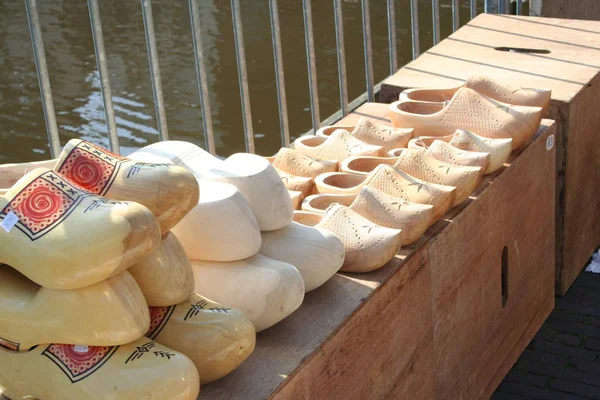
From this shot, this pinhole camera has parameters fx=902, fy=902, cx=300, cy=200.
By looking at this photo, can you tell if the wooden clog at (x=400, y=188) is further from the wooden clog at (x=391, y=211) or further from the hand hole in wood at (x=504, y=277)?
the hand hole in wood at (x=504, y=277)

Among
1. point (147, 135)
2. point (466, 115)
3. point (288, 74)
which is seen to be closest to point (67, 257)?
point (466, 115)

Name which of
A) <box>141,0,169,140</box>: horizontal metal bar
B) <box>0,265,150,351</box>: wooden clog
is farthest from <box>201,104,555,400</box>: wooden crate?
<box>141,0,169,140</box>: horizontal metal bar

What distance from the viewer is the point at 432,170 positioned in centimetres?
218

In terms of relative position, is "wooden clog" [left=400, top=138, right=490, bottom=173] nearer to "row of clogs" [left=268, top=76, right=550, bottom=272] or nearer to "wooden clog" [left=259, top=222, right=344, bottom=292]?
"row of clogs" [left=268, top=76, right=550, bottom=272]

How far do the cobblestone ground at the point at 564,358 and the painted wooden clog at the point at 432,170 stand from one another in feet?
2.11

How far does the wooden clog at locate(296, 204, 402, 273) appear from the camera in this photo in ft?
5.82

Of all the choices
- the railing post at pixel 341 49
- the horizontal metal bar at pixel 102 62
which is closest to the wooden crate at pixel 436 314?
the railing post at pixel 341 49

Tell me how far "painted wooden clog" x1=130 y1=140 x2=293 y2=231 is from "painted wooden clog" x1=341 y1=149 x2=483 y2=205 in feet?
1.86

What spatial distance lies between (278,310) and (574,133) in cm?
174

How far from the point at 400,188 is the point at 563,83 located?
1165mm

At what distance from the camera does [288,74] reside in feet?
21.6

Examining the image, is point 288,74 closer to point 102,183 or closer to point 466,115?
point 466,115

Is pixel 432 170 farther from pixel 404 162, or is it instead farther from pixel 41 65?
pixel 41 65

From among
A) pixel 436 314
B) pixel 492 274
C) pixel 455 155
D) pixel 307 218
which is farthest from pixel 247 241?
pixel 492 274
